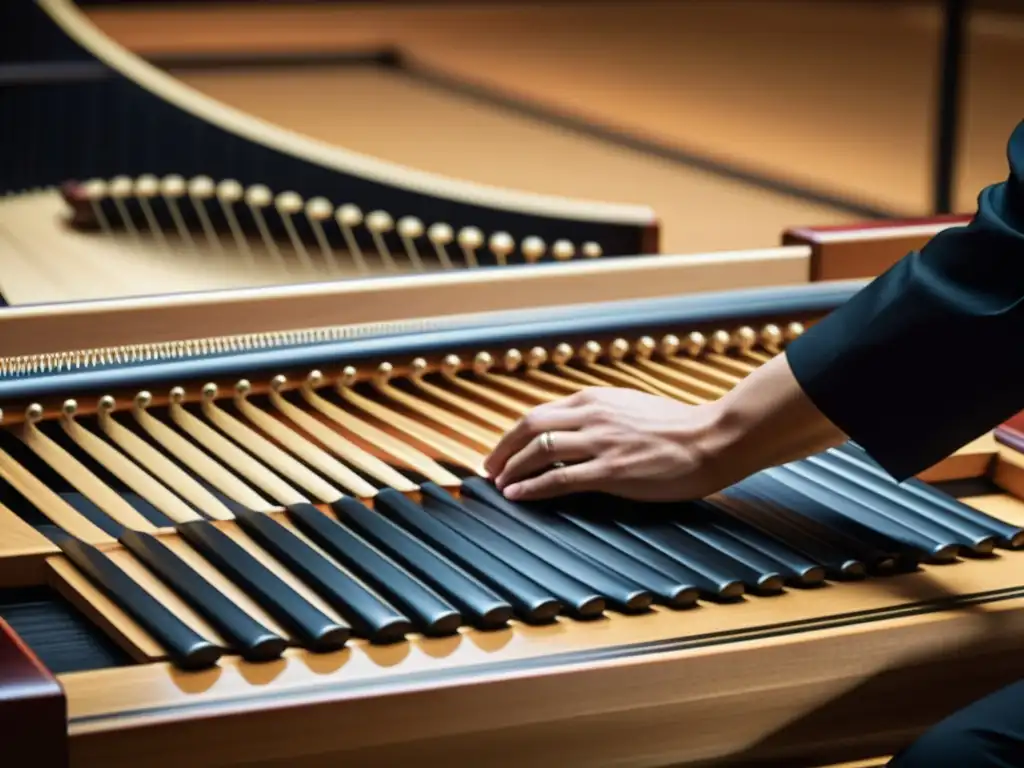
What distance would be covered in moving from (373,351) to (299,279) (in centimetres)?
61

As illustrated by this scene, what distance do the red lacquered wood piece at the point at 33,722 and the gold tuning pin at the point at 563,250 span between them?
1.23 meters

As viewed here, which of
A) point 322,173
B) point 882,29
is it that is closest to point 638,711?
point 322,173

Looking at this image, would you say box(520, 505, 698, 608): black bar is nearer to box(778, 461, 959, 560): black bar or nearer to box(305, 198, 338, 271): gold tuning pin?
box(778, 461, 959, 560): black bar

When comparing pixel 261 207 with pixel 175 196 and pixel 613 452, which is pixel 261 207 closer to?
pixel 175 196

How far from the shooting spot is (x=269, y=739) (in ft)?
3.13

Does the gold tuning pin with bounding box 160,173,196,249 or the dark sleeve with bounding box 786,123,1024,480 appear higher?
the dark sleeve with bounding box 786,123,1024,480

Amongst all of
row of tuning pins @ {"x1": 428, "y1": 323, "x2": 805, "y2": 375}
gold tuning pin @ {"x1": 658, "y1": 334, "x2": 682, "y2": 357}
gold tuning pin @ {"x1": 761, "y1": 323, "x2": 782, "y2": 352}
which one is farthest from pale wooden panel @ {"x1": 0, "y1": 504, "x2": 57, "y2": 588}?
gold tuning pin @ {"x1": 761, "y1": 323, "x2": 782, "y2": 352}

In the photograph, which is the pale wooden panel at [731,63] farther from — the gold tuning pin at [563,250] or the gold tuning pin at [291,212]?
the gold tuning pin at [291,212]

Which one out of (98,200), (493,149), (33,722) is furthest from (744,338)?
(493,149)

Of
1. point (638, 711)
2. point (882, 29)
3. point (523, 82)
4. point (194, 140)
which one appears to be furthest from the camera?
point (882, 29)

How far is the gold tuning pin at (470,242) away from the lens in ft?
6.86

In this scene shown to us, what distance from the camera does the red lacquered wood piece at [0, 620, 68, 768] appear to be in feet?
2.90

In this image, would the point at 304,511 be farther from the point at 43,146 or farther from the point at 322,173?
the point at 43,146

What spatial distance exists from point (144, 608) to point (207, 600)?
1.6 inches
